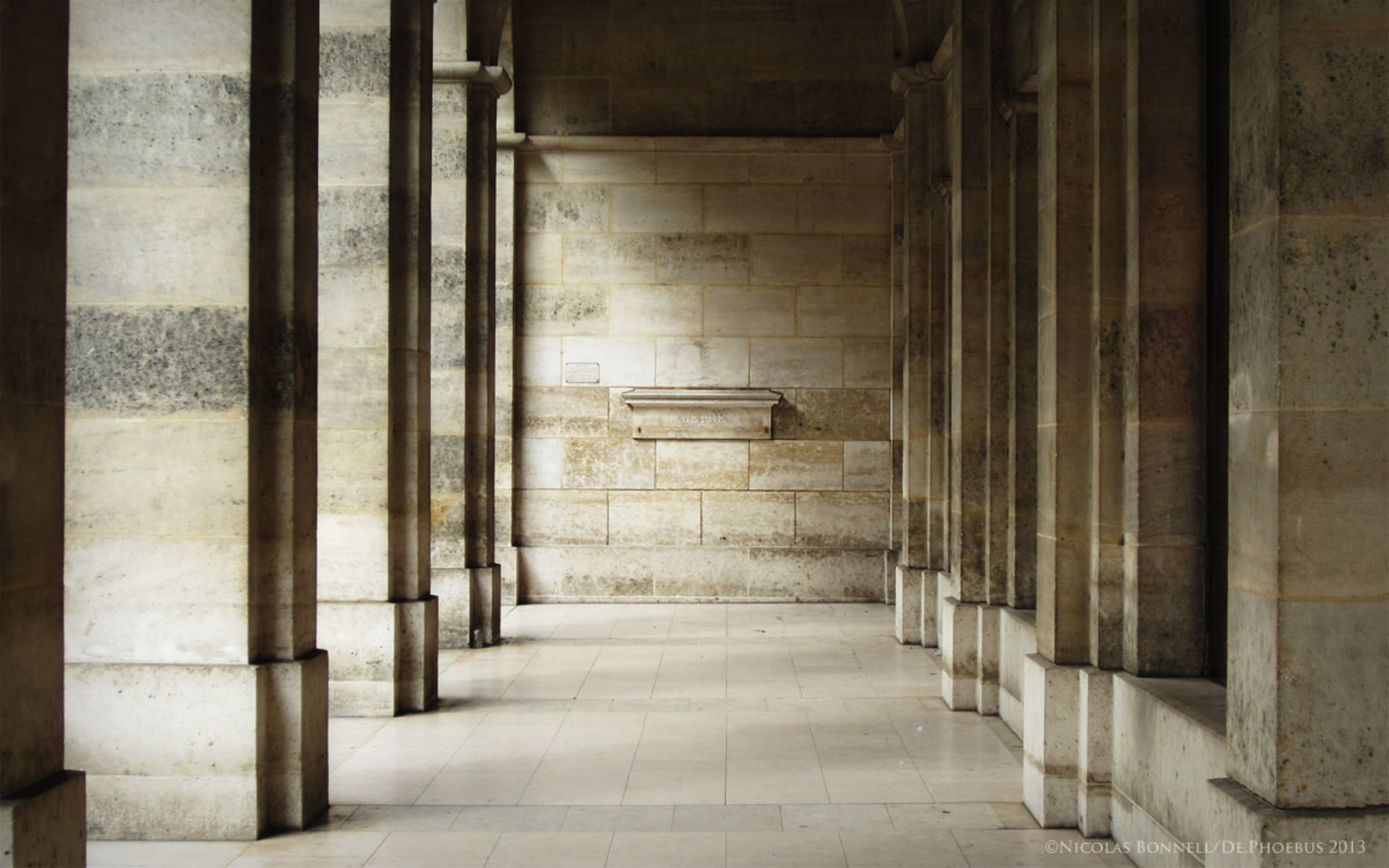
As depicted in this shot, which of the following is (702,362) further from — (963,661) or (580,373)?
(963,661)

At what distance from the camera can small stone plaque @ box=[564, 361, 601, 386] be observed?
13.3 meters

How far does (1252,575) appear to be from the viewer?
378 centimetres

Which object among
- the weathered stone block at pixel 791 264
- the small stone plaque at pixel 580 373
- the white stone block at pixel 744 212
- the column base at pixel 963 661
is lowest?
the column base at pixel 963 661

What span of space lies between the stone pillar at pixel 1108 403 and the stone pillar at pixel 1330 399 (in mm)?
1728

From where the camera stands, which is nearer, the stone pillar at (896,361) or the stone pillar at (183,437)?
the stone pillar at (183,437)

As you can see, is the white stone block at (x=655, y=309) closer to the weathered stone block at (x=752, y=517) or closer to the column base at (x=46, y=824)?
the weathered stone block at (x=752, y=517)

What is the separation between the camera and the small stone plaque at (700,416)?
13023mm

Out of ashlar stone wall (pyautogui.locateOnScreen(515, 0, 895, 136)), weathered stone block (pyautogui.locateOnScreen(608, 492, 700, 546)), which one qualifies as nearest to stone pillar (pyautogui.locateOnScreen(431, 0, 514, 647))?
weathered stone block (pyautogui.locateOnScreen(608, 492, 700, 546))

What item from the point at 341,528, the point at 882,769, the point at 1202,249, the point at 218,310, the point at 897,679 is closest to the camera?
the point at 1202,249

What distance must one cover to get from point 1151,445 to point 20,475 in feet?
15.0

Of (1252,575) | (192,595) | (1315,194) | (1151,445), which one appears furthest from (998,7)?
(192,595)

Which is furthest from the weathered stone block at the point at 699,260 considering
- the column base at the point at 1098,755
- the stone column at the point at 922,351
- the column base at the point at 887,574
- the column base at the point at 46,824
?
the column base at the point at 46,824

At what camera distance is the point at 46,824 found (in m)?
3.55

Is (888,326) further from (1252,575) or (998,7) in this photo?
(1252,575)
